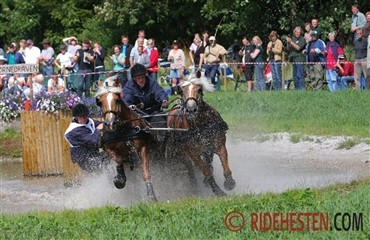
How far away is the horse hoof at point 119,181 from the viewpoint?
48.1 ft

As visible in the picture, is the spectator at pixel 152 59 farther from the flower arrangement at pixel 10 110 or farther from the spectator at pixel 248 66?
the flower arrangement at pixel 10 110

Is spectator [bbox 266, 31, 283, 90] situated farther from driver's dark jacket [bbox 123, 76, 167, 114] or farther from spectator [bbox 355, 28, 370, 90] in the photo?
driver's dark jacket [bbox 123, 76, 167, 114]

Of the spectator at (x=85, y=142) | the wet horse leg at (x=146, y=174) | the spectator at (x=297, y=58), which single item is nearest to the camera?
the wet horse leg at (x=146, y=174)

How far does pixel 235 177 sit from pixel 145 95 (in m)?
2.25

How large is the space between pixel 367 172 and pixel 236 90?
535 inches

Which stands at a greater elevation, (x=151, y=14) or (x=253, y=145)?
(x=151, y=14)

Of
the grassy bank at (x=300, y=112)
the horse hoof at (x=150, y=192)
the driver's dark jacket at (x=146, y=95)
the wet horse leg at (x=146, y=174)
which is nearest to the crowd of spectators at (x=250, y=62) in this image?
the grassy bank at (x=300, y=112)

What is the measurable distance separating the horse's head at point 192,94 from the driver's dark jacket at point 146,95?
3.14 ft

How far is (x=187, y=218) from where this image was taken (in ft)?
35.8

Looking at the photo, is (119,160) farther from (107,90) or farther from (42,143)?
(42,143)

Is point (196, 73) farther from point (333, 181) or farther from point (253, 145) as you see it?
point (253, 145)

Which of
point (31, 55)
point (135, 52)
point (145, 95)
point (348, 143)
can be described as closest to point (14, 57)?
point (31, 55)

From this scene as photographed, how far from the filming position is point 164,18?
44.7m

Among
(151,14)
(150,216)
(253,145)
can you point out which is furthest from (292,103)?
(151,14)
